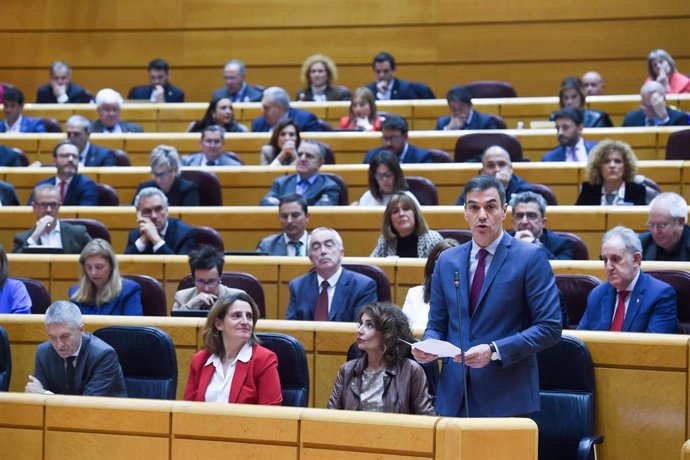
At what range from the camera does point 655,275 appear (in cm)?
424

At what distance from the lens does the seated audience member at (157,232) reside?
5621 mm

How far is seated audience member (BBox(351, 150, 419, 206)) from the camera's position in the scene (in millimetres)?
5934

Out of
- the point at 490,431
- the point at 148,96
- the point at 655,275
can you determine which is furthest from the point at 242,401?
the point at 148,96

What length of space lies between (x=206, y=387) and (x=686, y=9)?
6.85m

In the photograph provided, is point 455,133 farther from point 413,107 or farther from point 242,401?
point 242,401

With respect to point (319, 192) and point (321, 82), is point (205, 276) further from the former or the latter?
point (321, 82)

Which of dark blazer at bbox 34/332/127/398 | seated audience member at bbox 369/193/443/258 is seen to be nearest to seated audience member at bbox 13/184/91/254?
seated audience member at bbox 369/193/443/258

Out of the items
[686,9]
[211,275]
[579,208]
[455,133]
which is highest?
[686,9]

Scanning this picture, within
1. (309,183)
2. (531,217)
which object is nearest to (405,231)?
(531,217)

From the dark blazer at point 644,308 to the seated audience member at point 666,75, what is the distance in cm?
443

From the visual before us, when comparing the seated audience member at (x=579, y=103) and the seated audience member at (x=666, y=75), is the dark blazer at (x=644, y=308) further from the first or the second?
the seated audience member at (x=666, y=75)

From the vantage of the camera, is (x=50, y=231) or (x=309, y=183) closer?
(x=50, y=231)

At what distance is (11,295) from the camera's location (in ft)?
15.9

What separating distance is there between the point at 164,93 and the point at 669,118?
4259mm
